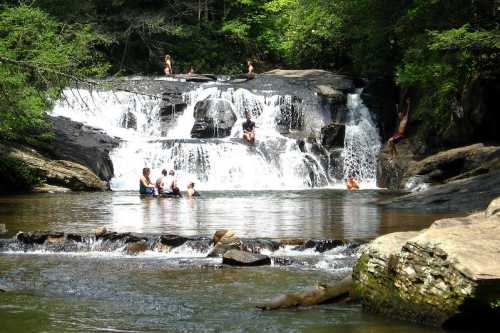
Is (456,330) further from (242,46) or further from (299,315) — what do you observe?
(242,46)

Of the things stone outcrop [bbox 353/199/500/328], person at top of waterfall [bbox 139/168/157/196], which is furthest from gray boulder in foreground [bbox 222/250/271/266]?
person at top of waterfall [bbox 139/168/157/196]

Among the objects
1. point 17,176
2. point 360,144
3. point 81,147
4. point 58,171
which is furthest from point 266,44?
point 17,176

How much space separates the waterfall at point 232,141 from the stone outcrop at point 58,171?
1729 millimetres

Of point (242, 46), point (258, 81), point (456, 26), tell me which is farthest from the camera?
point (242, 46)

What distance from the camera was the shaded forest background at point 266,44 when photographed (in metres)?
17.5

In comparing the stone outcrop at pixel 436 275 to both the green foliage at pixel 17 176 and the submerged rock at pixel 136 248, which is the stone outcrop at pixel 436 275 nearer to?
the submerged rock at pixel 136 248

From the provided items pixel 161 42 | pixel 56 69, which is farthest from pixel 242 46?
pixel 56 69

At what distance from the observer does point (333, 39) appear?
128 feet

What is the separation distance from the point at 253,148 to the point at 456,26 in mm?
9337

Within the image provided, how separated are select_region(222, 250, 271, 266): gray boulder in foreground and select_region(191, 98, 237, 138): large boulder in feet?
65.9

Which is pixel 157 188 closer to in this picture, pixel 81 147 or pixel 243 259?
pixel 81 147

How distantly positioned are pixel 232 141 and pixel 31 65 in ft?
56.4

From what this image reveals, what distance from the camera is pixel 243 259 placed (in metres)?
10.8

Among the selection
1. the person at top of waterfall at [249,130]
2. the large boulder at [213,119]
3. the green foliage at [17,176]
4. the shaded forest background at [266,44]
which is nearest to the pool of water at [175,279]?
the shaded forest background at [266,44]
